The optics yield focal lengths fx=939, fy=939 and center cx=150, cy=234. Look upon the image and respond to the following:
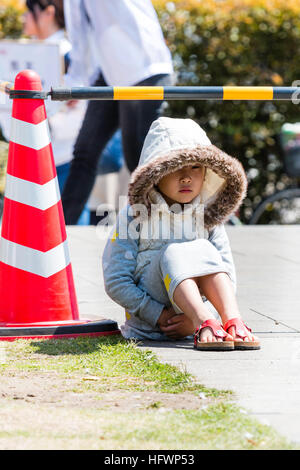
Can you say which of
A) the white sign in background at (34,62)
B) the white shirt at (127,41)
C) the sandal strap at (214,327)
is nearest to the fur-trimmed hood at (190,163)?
the sandal strap at (214,327)

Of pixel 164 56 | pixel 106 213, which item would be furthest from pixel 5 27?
pixel 164 56

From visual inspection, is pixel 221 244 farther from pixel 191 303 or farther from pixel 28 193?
pixel 28 193

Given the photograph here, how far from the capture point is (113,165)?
28.7ft

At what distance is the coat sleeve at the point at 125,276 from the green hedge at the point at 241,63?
20.3ft

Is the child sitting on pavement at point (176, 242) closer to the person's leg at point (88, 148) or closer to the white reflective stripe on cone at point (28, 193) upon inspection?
the white reflective stripe on cone at point (28, 193)

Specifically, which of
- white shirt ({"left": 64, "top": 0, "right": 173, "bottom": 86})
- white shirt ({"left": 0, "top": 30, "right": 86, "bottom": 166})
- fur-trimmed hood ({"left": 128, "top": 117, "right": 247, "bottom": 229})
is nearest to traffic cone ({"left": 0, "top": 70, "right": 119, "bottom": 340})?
fur-trimmed hood ({"left": 128, "top": 117, "right": 247, "bottom": 229})

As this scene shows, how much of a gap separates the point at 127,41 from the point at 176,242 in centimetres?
339

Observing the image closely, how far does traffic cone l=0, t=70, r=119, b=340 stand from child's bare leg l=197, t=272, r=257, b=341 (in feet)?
1.57

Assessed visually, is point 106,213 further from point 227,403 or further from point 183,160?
point 227,403

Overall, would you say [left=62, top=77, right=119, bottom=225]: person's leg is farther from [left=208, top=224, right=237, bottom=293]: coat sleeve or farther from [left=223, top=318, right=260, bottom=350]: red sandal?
[left=223, top=318, right=260, bottom=350]: red sandal

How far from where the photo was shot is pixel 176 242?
4.04 m

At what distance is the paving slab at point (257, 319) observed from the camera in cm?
307

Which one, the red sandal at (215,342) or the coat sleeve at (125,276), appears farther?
the coat sleeve at (125,276)

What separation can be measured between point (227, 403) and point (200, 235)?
4.12ft
